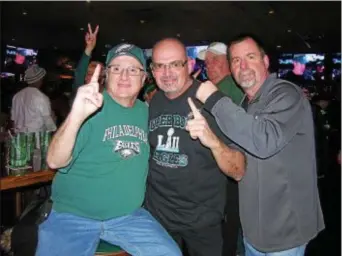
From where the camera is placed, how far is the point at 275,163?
73.6 inches

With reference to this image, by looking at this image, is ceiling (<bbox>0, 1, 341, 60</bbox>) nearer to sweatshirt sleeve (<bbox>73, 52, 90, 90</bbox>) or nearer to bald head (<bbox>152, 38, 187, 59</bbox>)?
sweatshirt sleeve (<bbox>73, 52, 90, 90</bbox>)

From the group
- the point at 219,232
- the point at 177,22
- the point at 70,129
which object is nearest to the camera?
the point at 70,129

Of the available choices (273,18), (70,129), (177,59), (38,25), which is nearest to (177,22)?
(273,18)

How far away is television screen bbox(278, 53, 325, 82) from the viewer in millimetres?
14672

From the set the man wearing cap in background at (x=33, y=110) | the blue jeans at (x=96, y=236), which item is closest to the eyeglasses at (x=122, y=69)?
the blue jeans at (x=96, y=236)

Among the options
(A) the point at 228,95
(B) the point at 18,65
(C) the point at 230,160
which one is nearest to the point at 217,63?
(A) the point at 228,95

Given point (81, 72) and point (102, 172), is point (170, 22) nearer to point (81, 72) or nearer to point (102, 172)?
point (81, 72)

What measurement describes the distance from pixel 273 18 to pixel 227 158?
934cm

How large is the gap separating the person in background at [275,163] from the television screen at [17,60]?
12.7m

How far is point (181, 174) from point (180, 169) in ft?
0.10

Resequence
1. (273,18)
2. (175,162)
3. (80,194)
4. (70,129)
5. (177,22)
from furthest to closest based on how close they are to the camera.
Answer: (177,22) < (273,18) < (175,162) < (80,194) < (70,129)

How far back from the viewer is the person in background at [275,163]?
5.73 ft

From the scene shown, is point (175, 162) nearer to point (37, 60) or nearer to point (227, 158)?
point (227, 158)

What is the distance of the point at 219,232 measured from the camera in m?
2.39
